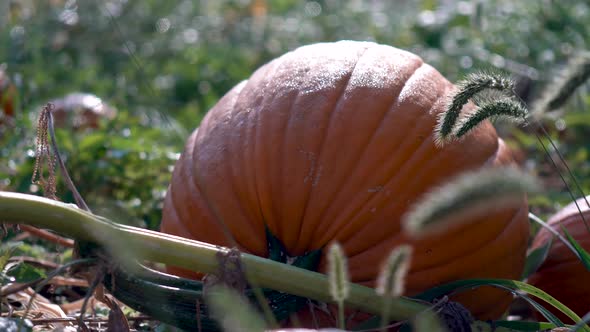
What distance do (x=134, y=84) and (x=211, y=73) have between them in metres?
0.54

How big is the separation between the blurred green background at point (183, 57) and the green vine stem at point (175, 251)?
1023mm

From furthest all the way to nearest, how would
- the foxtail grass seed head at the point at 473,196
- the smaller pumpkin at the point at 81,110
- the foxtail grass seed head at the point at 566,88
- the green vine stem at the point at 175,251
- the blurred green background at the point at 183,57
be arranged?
1. the smaller pumpkin at the point at 81,110
2. the blurred green background at the point at 183,57
3. the foxtail grass seed head at the point at 566,88
4. the green vine stem at the point at 175,251
5. the foxtail grass seed head at the point at 473,196

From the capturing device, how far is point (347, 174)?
2246 mm

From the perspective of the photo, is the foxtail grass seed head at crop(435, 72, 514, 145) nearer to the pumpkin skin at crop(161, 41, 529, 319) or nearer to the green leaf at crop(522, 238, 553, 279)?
the pumpkin skin at crop(161, 41, 529, 319)

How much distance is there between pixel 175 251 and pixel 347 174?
53cm

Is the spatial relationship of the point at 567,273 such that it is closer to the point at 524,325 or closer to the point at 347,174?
the point at 524,325

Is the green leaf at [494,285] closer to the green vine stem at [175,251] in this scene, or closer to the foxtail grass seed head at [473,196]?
the green vine stem at [175,251]

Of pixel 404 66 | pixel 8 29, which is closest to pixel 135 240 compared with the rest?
pixel 404 66

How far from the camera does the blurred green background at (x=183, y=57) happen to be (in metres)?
3.50

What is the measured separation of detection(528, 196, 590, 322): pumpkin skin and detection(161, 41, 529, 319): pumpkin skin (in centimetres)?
31

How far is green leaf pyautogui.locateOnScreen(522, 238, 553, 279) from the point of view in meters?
2.63

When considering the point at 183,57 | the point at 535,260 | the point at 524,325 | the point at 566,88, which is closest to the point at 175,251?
the point at 524,325

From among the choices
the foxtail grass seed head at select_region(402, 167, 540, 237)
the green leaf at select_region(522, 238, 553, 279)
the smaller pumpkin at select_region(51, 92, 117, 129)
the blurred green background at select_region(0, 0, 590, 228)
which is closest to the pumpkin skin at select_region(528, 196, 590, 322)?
the green leaf at select_region(522, 238, 553, 279)

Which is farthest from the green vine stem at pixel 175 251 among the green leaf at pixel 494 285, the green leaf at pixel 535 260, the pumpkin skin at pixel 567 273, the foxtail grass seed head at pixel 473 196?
the pumpkin skin at pixel 567 273
